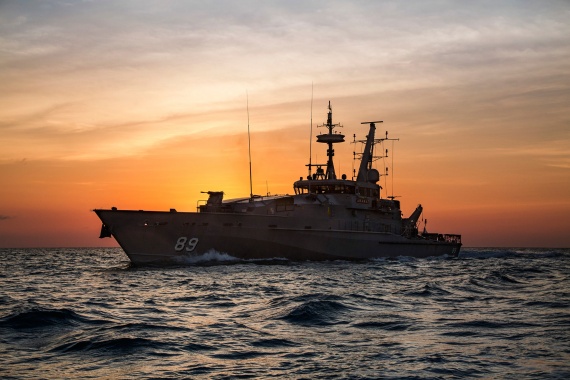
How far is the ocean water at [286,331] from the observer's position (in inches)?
439

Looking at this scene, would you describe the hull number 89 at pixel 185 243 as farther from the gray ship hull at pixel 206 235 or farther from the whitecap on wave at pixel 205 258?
the whitecap on wave at pixel 205 258

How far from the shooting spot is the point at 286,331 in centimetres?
1520

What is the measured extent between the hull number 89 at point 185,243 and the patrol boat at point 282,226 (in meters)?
0.07

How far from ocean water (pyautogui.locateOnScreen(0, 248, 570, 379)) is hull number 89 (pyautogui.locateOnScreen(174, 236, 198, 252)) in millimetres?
12443

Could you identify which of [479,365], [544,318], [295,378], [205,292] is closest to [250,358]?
[295,378]

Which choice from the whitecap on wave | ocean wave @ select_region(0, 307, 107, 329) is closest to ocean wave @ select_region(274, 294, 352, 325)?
ocean wave @ select_region(0, 307, 107, 329)

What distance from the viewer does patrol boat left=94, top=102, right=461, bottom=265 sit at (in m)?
40.4

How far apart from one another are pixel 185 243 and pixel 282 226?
23.5ft

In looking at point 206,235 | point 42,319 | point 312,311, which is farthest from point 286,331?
point 206,235

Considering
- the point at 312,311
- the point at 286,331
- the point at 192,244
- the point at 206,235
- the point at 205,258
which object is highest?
the point at 206,235

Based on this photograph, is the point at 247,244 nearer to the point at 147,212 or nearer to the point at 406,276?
the point at 147,212

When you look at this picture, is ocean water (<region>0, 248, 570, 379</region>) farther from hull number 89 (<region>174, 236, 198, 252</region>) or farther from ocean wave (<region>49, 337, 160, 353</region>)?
hull number 89 (<region>174, 236, 198, 252</region>)

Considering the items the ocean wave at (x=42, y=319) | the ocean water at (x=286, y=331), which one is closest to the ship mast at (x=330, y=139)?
the ocean water at (x=286, y=331)

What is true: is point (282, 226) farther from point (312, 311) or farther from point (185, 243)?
point (312, 311)
